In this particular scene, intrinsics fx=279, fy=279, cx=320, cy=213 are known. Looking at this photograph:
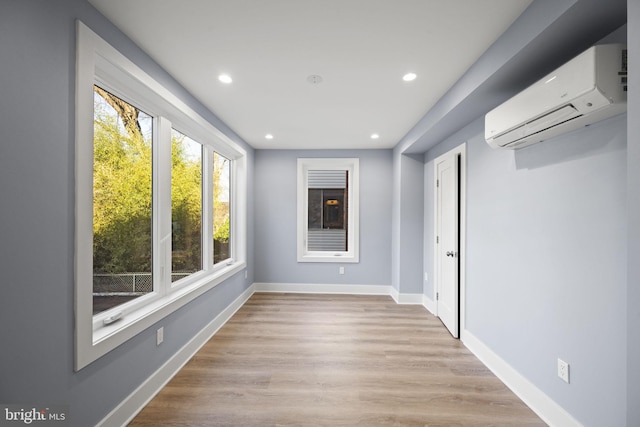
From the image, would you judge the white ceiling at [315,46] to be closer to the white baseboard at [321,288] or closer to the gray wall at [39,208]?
the gray wall at [39,208]

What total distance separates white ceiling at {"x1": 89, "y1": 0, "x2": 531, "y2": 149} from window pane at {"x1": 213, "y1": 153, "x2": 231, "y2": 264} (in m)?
0.92

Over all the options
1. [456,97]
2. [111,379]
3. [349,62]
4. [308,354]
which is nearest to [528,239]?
[456,97]

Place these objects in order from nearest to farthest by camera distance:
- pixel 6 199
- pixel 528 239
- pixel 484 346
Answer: pixel 6 199
pixel 528 239
pixel 484 346

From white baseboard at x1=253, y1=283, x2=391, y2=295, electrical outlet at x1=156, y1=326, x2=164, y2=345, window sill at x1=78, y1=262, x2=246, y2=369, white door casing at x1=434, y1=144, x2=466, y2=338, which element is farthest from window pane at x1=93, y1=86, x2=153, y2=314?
white door casing at x1=434, y1=144, x2=466, y2=338

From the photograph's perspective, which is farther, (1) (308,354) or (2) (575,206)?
(1) (308,354)

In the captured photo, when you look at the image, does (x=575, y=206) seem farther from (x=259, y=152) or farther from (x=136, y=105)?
(x=259, y=152)

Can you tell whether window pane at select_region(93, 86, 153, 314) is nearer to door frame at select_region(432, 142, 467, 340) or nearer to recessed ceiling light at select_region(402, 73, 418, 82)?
recessed ceiling light at select_region(402, 73, 418, 82)

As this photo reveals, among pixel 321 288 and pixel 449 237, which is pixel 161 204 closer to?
pixel 449 237

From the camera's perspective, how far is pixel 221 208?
3.77 meters

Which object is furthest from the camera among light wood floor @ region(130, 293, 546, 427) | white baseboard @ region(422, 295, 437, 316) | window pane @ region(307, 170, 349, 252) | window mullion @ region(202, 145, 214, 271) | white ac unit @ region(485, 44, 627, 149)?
window pane @ region(307, 170, 349, 252)

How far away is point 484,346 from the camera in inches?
99.3

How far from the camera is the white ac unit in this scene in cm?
126

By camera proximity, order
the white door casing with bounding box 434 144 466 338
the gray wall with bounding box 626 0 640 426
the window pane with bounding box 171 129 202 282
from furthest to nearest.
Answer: the white door casing with bounding box 434 144 466 338 → the window pane with bounding box 171 129 202 282 → the gray wall with bounding box 626 0 640 426

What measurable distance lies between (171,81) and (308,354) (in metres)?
2.66
